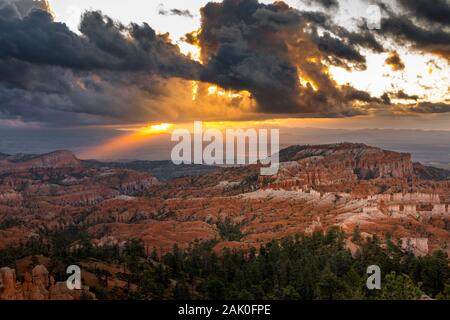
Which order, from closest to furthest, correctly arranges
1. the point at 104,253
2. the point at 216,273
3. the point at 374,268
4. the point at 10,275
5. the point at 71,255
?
the point at 10,275
the point at 374,268
the point at 216,273
the point at 71,255
the point at 104,253

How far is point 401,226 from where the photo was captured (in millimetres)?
196250

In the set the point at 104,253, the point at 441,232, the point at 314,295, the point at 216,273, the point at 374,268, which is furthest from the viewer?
the point at 441,232

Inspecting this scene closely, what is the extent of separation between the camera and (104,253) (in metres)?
128

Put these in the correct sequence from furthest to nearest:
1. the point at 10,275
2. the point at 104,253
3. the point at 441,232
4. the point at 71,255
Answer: the point at 441,232 < the point at 104,253 < the point at 71,255 < the point at 10,275

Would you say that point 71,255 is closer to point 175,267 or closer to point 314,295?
point 175,267
